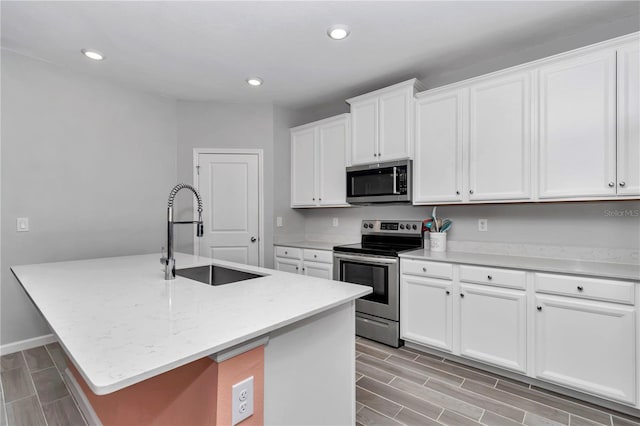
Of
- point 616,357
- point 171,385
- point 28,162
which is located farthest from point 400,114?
point 28,162

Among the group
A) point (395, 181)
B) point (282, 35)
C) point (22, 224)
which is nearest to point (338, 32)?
point (282, 35)

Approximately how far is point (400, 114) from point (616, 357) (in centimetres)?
234

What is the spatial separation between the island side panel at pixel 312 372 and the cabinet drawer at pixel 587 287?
1426 mm

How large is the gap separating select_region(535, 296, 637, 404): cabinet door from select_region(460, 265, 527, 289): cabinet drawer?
0.16 meters

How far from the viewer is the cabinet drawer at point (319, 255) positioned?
132 inches

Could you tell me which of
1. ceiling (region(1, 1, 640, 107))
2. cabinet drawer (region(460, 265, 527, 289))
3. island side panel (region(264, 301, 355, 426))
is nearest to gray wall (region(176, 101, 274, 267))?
ceiling (region(1, 1, 640, 107))

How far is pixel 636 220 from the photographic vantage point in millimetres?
2209

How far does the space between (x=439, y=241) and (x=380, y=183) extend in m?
0.78

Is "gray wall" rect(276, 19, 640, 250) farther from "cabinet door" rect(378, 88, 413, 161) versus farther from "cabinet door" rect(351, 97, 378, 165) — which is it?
"cabinet door" rect(351, 97, 378, 165)

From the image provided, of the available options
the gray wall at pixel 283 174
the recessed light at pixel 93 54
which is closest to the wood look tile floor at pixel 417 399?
the gray wall at pixel 283 174

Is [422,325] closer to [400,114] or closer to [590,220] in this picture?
[590,220]

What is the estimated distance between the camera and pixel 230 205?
395 cm

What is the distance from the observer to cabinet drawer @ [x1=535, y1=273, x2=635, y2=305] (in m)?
1.85

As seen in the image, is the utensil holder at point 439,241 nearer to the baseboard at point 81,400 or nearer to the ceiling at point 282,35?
the ceiling at point 282,35
